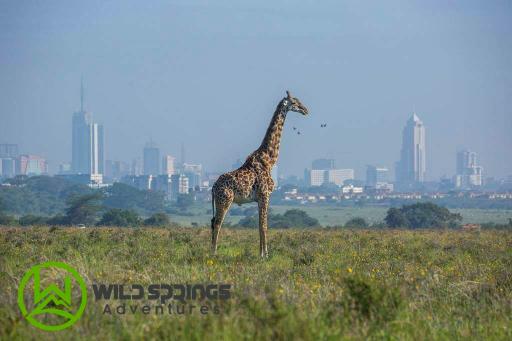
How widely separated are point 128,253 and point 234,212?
109 metres

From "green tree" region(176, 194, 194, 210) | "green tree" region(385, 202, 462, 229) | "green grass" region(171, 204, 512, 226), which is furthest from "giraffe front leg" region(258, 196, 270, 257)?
"green tree" region(176, 194, 194, 210)

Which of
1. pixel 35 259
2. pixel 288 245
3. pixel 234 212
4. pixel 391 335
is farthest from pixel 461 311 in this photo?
pixel 234 212

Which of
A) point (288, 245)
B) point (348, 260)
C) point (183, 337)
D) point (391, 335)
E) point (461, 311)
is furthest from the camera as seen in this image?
point (288, 245)

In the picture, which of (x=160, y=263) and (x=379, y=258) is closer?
(x=160, y=263)

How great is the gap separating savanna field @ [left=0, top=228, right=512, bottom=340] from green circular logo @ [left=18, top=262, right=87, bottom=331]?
0.45 feet

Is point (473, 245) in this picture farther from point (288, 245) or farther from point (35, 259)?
point (35, 259)

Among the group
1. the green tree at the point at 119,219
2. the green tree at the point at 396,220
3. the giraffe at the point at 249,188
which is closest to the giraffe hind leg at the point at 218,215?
the giraffe at the point at 249,188

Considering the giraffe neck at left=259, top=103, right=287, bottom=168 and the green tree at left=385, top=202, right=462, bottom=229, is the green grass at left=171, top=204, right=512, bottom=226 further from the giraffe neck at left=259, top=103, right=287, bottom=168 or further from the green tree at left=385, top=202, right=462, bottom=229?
the giraffe neck at left=259, top=103, right=287, bottom=168

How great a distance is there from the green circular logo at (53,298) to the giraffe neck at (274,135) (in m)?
9.18

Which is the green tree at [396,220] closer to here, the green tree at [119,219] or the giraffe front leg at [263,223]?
the green tree at [119,219]

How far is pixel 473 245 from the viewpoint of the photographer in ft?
75.0

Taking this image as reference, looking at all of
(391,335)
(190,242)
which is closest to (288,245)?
(190,242)

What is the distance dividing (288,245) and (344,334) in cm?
1314

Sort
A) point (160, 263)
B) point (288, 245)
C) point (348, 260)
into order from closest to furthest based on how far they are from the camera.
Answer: point (160, 263) < point (348, 260) < point (288, 245)
